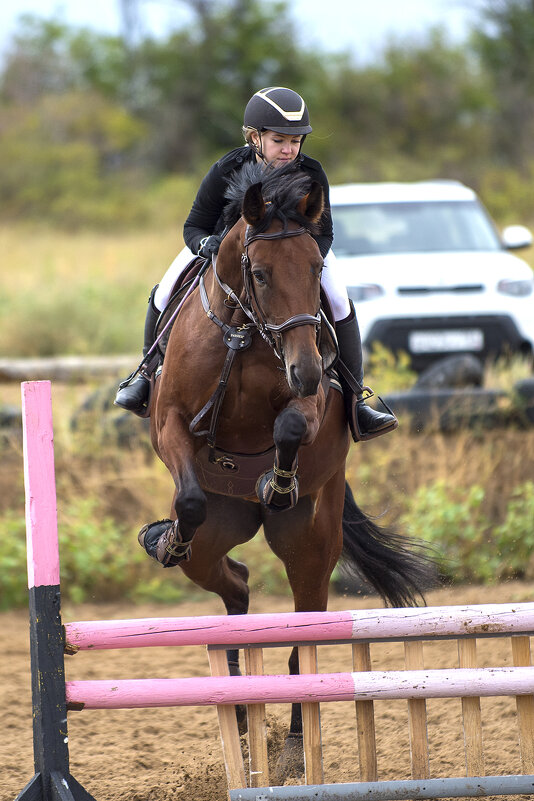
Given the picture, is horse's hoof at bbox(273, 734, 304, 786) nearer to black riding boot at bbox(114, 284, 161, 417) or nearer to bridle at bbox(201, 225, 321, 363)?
black riding boot at bbox(114, 284, 161, 417)

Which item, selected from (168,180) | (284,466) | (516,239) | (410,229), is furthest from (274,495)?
(168,180)

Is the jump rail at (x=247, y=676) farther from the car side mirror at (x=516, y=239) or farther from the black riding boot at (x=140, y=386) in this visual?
the car side mirror at (x=516, y=239)

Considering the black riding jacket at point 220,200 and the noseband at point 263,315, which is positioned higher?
the black riding jacket at point 220,200

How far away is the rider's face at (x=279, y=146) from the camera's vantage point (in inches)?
137

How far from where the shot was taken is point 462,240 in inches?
352

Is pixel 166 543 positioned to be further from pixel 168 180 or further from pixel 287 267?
pixel 168 180

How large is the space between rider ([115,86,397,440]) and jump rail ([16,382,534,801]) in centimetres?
90

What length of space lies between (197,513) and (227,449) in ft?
1.12

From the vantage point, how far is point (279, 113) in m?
3.39

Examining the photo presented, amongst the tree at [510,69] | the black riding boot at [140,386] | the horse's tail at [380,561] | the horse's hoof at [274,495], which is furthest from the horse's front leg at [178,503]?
the tree at [510,69]

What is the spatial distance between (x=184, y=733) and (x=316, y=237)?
7.81ft

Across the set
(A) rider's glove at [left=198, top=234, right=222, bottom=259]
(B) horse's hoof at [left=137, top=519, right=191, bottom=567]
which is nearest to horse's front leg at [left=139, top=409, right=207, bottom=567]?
(B) horse's hoof at [left=137, top=519, right=191, bottom=567]

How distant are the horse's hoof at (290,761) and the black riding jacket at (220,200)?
6.42 feet

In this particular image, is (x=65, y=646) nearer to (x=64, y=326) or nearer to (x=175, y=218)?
(x=64, y=326)
